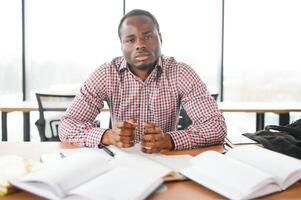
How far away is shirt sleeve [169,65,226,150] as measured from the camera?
4.72 feet

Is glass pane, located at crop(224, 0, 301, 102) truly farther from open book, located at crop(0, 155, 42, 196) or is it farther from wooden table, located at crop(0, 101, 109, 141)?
open book, located at crop(0, 155, 42, 196)

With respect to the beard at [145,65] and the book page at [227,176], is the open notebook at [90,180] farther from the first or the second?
the beard at [145,65]

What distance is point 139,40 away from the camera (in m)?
1.63

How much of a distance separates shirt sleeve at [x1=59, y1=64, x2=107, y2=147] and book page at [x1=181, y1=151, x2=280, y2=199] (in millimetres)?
515

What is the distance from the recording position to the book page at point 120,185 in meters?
0.83

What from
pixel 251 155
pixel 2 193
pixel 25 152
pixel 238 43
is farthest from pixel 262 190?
pixel 238 43

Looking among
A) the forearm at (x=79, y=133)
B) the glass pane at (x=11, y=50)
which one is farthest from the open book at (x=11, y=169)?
the glass pane at (x=11, y=50)

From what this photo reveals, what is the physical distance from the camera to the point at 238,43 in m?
4.81

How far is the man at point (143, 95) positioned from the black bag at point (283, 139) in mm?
176

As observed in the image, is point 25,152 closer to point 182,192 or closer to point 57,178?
point 57,178

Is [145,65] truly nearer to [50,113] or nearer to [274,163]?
[274,163]

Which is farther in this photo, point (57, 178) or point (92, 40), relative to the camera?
point (92, 40)

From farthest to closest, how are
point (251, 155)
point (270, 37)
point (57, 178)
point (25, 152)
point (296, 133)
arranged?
point (270, 37), point (296, 133), point (25, 152), point (251, 155), point (57, 178)

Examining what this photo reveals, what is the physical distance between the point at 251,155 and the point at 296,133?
432mm
